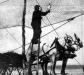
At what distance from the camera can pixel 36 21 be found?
5664 mm

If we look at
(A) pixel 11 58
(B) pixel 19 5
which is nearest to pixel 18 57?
(A) pixel 11 58

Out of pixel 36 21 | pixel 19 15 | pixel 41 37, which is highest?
pixel 19 15

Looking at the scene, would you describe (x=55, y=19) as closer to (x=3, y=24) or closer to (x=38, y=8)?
(x=38, y=8)

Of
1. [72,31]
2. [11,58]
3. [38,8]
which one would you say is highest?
[38,8]

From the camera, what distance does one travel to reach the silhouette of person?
5625 mm

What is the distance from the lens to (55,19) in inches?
224

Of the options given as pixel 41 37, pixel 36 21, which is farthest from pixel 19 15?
pixel 41 37

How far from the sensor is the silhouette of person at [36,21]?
5.62 meters

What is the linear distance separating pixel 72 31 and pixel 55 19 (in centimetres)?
37

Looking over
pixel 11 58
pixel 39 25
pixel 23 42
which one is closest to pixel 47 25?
pixel 39 25

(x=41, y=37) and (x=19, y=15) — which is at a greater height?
(x=19, y=15)

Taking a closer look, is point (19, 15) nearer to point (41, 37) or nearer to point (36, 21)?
point (36, 21)

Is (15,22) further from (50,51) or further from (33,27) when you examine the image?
(50,51)

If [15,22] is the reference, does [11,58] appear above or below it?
below
